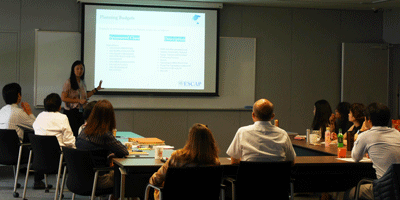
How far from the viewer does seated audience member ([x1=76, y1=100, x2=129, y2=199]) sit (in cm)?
358

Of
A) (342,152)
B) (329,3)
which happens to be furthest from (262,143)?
(329,3)

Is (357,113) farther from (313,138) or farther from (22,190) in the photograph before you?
(22,190)

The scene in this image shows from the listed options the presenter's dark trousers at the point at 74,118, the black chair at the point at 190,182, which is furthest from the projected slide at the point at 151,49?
the black chair at the point at 190,182

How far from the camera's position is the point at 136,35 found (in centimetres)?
723

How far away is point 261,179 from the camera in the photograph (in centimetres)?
312

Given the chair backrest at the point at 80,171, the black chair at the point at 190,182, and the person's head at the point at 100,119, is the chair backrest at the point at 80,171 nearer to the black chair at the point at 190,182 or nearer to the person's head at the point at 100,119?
the person's head at the point at 100,119

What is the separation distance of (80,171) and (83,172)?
25 mm

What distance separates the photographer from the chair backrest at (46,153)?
14.0 feet

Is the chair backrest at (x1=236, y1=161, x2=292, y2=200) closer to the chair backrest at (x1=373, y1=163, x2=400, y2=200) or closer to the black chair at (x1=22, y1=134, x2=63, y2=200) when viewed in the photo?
the chair backrest at (x1=373, y1=163, x2=400, y2=200)

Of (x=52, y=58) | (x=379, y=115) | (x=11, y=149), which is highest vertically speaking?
(x=52, y=58)

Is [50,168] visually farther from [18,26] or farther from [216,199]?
[18,26]

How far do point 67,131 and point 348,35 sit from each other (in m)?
5.54

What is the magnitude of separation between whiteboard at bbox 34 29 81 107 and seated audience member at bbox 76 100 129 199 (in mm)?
3667

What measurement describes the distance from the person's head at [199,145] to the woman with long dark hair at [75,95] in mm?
3693
